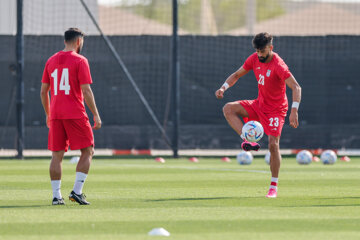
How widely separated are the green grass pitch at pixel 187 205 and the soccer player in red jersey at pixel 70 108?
46 centimetres

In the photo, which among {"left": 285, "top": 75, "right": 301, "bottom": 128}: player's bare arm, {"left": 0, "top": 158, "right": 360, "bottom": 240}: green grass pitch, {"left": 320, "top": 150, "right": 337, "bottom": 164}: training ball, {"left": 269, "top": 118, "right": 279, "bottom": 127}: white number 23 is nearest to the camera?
{"left": 0, "top": 158, "right": 360, "bottom": 240}: green grass pitch

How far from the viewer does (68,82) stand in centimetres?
Answer: 1012

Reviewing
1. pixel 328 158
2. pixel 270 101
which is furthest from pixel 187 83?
pixel 270 101

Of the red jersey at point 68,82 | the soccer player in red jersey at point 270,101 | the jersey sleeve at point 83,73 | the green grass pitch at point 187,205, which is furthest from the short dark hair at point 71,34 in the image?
the soccer player in red jersey at point 270,101

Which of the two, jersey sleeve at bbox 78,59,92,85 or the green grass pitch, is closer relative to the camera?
the green grass pitch

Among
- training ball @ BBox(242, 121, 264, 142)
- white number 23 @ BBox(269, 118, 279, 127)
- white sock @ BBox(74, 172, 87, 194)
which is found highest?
white number 23 @ BBox(269, 118, 279, 127)

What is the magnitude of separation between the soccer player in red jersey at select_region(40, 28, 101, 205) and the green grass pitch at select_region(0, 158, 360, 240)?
0.46 metres

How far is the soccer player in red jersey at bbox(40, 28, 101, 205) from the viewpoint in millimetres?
10094

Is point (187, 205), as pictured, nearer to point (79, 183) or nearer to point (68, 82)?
point (79, 183)

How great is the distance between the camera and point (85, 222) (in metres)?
8.48

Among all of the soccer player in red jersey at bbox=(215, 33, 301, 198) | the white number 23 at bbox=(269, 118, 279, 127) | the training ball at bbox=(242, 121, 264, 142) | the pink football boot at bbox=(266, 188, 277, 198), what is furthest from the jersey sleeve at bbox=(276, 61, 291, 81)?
the pink football boot at bbox=(266, 188, 277, 198)

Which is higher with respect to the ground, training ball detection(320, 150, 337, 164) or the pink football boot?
the pink football boot

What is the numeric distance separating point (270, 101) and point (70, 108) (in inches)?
116

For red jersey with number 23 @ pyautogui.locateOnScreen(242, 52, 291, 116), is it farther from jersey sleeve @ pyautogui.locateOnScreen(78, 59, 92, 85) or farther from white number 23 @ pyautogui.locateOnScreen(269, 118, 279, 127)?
jersey sleeve @ pyautogui.locateOnScreen(78, 59, 92, 85)
